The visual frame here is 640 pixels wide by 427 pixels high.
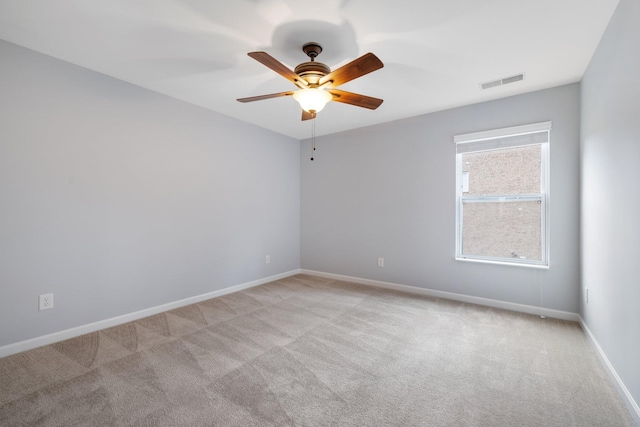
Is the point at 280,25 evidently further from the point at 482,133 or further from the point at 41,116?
the point at 482,133

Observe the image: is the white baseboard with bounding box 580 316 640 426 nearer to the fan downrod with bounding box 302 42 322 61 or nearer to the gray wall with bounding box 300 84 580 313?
the gray wall with bounding box 300 84 580 313

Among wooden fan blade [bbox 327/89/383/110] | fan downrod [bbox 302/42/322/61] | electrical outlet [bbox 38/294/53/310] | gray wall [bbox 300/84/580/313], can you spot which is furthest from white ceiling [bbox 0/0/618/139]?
electrical outlet [bbox 38/294/53/310]

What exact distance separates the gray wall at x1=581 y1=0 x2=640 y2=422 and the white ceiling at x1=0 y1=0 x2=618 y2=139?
30cm

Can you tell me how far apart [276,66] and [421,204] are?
8.98 ft

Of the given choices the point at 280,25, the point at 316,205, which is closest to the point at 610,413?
the point at 280,25

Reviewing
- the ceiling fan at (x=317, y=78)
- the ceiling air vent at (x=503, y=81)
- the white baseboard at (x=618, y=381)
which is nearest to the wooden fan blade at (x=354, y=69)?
the ceiling fan at (x=317, y=78)

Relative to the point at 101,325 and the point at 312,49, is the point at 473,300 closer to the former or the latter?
the point at 312,49

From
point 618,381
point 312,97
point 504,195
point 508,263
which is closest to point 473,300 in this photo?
point 508,263

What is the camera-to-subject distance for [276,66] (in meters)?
1.89

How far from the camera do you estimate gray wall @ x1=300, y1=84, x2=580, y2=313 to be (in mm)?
2963

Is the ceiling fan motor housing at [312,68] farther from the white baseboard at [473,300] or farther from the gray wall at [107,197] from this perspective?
the white baseboard at [473,300]

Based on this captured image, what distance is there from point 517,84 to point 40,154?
4559mm

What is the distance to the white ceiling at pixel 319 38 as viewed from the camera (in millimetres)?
1839

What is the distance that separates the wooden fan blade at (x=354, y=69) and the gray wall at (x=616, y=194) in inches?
56.0
